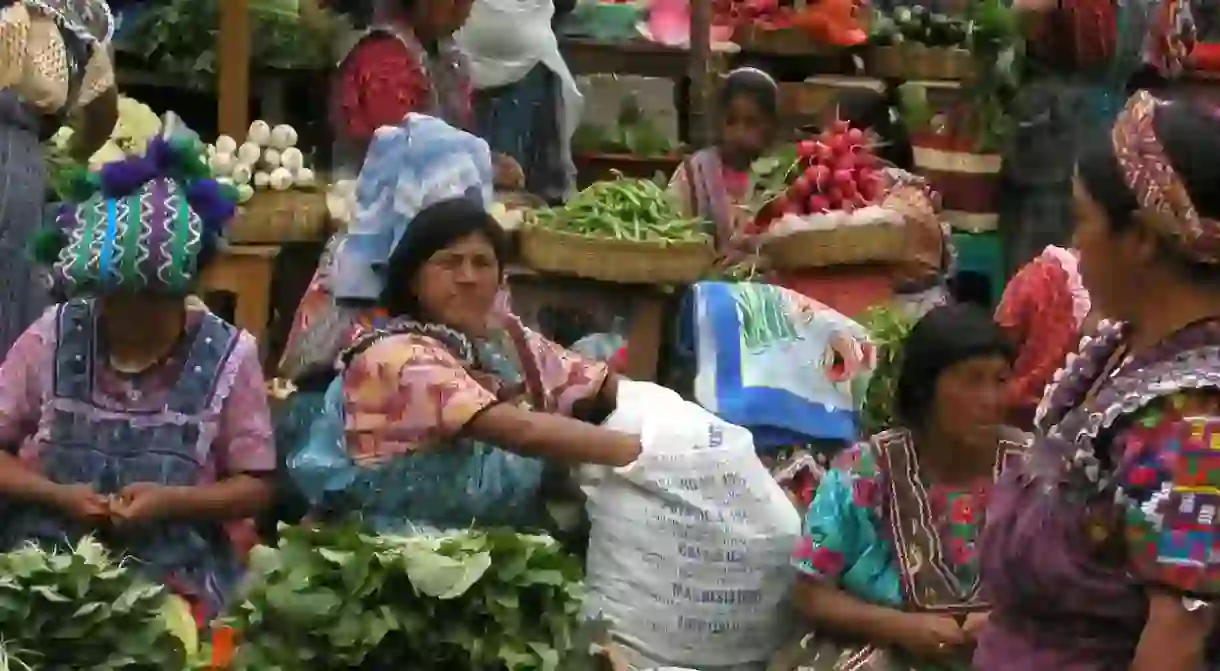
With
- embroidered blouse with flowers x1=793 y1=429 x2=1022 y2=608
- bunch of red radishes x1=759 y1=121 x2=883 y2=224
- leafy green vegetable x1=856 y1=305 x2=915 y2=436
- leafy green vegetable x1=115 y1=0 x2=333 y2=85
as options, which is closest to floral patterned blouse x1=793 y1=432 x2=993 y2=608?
embroidered blouse with flowers x1=793 y1=429 x2=1022 y2=608

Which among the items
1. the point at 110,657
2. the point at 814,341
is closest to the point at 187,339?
the point at 110,657

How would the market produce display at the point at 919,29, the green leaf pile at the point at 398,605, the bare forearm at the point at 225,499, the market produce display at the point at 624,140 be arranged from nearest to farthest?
the green leaf pile at the point at 398,605, the bare forearm at the point at 225,499, the market produce display at the point at 624,140, the market produce display at the point at 919,29

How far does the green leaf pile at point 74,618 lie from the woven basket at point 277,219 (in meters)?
1.79

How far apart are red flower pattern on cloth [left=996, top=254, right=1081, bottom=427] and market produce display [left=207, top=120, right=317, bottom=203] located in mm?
1649

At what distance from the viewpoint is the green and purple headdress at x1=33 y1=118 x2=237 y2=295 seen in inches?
95.9

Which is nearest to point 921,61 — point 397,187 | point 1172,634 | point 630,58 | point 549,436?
point 630,58

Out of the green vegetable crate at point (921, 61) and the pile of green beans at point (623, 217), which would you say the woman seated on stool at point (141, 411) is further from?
the green vegetable crate at point (921, 61)

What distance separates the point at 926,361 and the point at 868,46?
3.38 m

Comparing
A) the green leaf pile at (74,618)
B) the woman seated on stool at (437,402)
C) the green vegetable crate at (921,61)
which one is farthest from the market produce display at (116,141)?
the green vegetable crate at (921,61)

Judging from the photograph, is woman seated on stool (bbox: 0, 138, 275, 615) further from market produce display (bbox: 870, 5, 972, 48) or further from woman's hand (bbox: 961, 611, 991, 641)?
market produce display (bbox: 870, 5, 972, 48)

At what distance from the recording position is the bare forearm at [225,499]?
8.34 feet

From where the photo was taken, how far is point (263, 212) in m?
3.93

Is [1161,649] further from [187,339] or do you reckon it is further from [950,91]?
[950,91]

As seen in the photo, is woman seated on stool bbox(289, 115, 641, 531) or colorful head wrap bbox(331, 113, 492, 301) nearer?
woman seated on stool bbox(289, 115, 641, 531)
